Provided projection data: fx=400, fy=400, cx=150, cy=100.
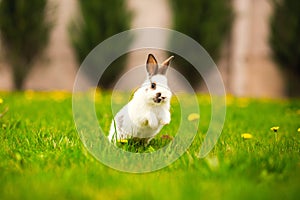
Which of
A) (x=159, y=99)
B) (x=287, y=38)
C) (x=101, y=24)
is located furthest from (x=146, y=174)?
(x=287, y=38)

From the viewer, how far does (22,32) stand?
26.8ft

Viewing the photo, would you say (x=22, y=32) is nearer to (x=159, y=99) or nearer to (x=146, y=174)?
(x=159, y=99)

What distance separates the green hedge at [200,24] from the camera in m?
8.32

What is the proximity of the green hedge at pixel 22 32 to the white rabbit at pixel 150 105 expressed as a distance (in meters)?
6.42

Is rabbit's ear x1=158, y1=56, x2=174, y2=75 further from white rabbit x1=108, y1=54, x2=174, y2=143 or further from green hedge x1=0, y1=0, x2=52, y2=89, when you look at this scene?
green hedge x1=0, y1=0, x2=52, y2=89

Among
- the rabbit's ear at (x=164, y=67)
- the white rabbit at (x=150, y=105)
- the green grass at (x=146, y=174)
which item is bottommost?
the green grass at (x=146, y=174)

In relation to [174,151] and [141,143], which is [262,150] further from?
[141,143]

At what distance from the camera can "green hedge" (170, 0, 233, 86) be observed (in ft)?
27.3

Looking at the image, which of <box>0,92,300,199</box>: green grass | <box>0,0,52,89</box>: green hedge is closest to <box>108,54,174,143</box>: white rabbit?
<box>0,92,300,199</box>: green grass

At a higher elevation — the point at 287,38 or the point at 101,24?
the point at 101,24

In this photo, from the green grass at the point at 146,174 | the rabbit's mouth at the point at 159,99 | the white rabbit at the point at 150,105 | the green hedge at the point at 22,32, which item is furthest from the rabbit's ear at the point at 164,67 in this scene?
the green hedge at the point at 22,32

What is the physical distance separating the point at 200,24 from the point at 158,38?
0.93 metres

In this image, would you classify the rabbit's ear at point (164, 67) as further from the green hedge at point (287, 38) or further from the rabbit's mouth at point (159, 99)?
the green hedge at point (287, 38)

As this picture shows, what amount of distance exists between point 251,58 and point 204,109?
4475mm
